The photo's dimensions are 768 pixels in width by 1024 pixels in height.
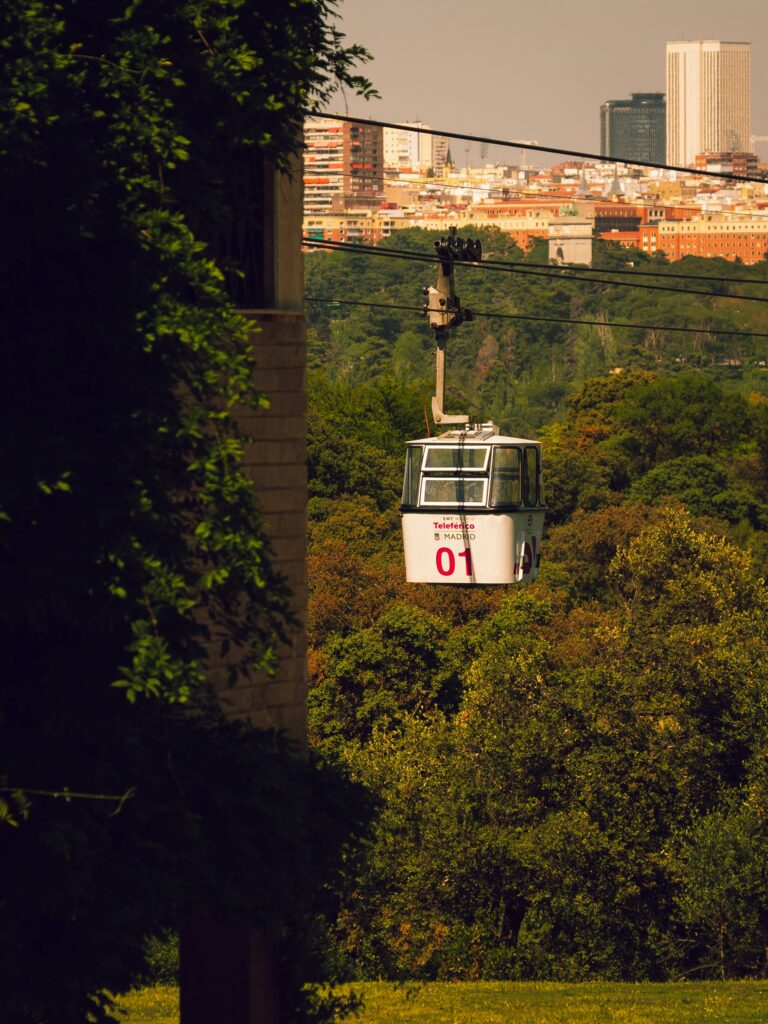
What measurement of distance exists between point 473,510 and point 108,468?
12.5 metres

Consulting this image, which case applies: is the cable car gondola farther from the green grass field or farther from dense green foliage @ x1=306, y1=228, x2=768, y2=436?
dense green foliage @ x1=306, y1=228, x2=768, y2=436

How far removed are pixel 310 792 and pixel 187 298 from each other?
339cm

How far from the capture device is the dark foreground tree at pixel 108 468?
29.3ft

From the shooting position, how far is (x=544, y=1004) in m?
21.7

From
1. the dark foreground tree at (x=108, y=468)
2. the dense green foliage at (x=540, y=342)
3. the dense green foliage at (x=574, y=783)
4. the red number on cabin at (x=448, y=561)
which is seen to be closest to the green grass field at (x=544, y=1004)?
the dense green foliage at (x=574, y=783)

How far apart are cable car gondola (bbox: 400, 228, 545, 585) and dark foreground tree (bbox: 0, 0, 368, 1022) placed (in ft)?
36.7

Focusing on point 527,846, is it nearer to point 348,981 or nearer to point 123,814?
point 348,981

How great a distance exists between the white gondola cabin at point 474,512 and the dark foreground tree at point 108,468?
11.2m

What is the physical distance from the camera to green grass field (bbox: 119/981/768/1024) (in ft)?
64.6

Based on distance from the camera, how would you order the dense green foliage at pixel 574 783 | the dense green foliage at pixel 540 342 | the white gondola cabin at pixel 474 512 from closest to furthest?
the white gondola cabin at pixel 474 512 < the dense green foliage at pixel 574 783 < the dense green foliage at pixel 540 342

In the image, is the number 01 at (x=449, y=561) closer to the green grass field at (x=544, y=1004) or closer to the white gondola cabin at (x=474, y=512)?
the white gondola cabin at (x=474, y=512)

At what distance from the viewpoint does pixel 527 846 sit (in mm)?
28438

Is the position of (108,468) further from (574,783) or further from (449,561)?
(574,783)

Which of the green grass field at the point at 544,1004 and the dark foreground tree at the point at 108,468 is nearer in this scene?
the dark foreground tree at the point at 108,468
